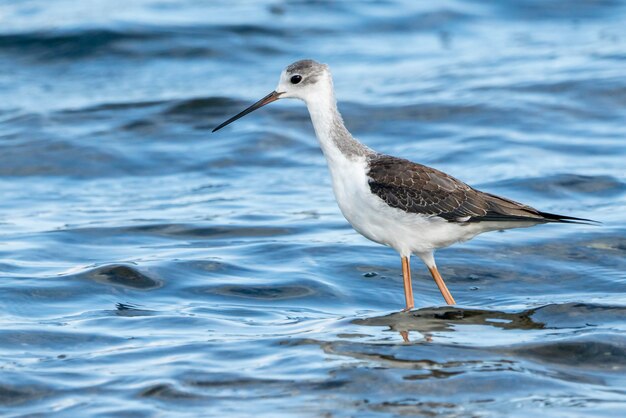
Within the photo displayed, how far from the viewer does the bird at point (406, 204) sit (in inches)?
396

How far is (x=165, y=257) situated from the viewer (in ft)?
39.9

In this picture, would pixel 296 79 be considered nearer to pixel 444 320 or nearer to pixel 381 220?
pixel 381 220

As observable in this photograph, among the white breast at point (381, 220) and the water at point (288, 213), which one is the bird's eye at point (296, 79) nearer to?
the white breast at point (381, 220)

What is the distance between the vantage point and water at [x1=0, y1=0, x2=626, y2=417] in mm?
8117

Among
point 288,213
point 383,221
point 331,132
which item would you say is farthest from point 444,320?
point 288,213

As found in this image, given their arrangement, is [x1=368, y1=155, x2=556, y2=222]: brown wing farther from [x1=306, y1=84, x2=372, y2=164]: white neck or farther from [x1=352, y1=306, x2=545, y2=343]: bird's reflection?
[x1=352, y1=306, x2=545, y2=343]: bird's reflection

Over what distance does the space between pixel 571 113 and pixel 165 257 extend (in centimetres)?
933

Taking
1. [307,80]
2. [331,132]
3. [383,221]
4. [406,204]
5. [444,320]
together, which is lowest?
[444,320]

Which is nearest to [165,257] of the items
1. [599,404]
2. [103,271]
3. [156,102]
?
[103,271]

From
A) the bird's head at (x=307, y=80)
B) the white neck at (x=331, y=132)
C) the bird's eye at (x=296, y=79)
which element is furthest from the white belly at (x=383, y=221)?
the bird's eye at (x=296, y=79)

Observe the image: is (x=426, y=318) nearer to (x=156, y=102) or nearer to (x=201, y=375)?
(x=201, y=375)

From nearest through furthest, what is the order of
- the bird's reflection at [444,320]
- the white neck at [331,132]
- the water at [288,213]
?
1. the water at [288,213]
2. the bird's reflection at [444,320]
3. the white neck at [331,132]

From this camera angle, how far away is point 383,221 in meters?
10.1

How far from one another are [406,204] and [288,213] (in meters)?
4.51
